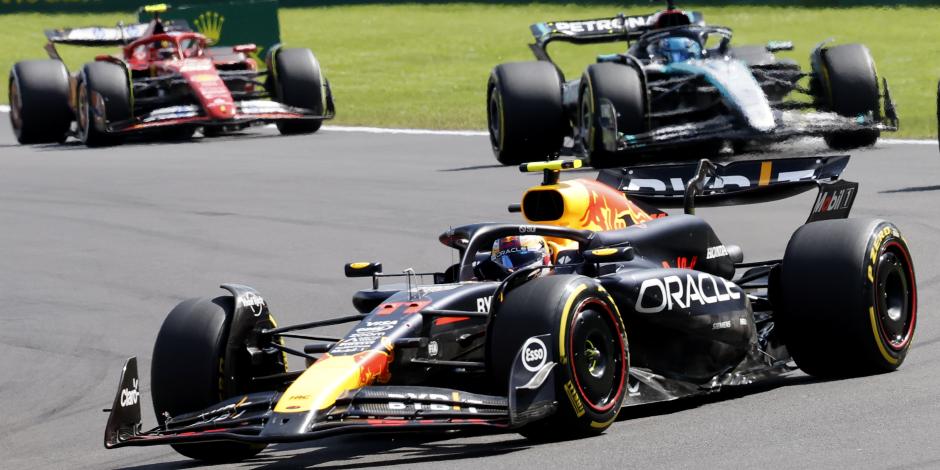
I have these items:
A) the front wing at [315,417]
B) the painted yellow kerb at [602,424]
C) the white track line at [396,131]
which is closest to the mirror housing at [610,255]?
the painted yellow kerb at [602,424]

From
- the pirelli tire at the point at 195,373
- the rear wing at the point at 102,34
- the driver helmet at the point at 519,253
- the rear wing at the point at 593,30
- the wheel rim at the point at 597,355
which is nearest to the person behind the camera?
the wheel rim at the point at 597,355

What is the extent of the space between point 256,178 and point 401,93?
1465 cm

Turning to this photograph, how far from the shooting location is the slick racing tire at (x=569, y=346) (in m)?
7.04

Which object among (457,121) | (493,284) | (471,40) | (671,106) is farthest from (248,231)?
(471,40)

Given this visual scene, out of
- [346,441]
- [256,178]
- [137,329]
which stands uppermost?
[346,441]

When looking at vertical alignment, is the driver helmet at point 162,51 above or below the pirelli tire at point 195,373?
below

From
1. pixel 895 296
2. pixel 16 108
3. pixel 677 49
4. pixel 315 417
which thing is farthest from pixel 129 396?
pixel 16 108

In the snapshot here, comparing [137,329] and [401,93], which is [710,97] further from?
Result: [401,93]

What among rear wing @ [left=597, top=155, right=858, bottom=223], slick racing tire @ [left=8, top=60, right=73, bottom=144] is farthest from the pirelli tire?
slick racing tire @ [left=8, top=60, right=73, bottom=144]

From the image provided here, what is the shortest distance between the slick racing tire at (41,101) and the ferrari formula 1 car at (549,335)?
17923mm

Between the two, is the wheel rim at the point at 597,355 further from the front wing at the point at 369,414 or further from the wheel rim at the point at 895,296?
Answer: the wheel rim at the point at 895,296

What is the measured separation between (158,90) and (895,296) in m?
18.7

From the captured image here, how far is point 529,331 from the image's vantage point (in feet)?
23.1

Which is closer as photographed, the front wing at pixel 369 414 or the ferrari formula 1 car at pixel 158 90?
the front wing at pixel 369 414
